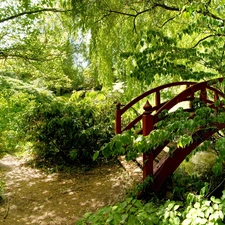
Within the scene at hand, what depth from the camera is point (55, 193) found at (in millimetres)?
3980

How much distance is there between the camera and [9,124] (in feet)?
17.6

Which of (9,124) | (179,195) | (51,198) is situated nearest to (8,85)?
(9,124)

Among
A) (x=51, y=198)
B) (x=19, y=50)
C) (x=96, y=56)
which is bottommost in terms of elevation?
(x=51, y=198)

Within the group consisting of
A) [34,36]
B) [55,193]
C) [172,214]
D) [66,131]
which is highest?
[34,36]

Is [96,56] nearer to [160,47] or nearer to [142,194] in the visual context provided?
[160,47]

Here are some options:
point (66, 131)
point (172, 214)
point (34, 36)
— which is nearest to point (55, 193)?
point (66, 131)

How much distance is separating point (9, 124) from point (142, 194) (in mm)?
3509

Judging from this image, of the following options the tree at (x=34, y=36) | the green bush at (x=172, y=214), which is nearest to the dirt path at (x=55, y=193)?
the green bush at (x=172, y=214)

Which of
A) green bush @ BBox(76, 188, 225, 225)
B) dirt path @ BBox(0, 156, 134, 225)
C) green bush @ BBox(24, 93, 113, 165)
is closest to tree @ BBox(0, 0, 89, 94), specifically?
green bush @ BBox(24, 93, 113, 165)

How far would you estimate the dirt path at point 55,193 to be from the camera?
3.33 metres

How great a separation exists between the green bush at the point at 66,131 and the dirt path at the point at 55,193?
528mm

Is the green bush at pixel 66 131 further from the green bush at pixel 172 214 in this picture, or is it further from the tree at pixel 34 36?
the green bush at pixel 172 214

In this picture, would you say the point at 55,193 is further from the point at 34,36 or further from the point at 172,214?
the point at 34,36

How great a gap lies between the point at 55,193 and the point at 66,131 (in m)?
1.46
